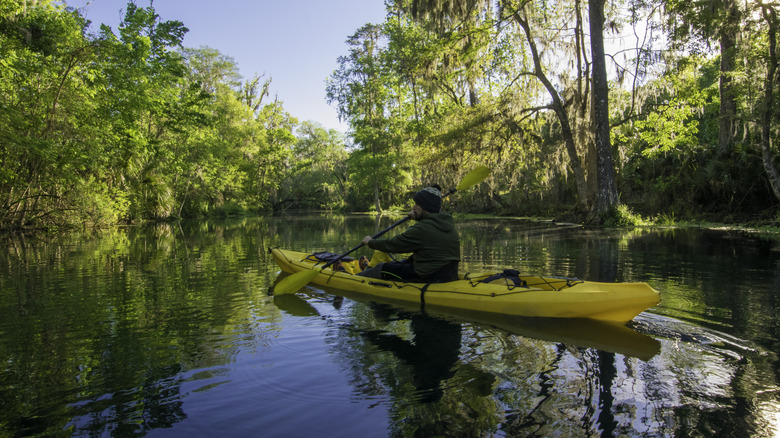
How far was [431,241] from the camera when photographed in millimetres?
5488

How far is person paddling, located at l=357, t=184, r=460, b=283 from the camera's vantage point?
5457mm

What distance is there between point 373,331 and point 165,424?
7.50ft

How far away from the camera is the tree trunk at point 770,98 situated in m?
11.2

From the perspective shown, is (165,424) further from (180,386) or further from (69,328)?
(69,328)

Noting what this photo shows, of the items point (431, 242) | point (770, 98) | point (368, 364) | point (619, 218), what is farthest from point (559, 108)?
point (368, 364)

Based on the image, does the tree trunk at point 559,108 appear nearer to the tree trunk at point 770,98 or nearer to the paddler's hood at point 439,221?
the tree trunk at point 770,98

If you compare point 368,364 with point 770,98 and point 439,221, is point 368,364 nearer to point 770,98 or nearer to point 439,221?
point 439,221

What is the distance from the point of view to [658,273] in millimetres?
7078

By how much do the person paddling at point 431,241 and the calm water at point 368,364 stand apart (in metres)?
0.65

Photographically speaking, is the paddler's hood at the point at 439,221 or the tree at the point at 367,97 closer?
the paddler's hood at the point at 439,221

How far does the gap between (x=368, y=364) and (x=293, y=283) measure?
294 cm

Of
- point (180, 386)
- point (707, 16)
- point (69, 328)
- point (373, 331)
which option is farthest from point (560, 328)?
point (707, 16)

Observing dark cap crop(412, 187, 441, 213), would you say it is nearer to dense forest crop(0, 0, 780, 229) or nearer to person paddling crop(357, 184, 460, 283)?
person paddling crop(357, 184, 460, 283)

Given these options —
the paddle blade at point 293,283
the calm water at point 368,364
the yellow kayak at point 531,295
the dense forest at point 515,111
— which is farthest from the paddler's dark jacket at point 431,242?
the dense forest at point 515,111
